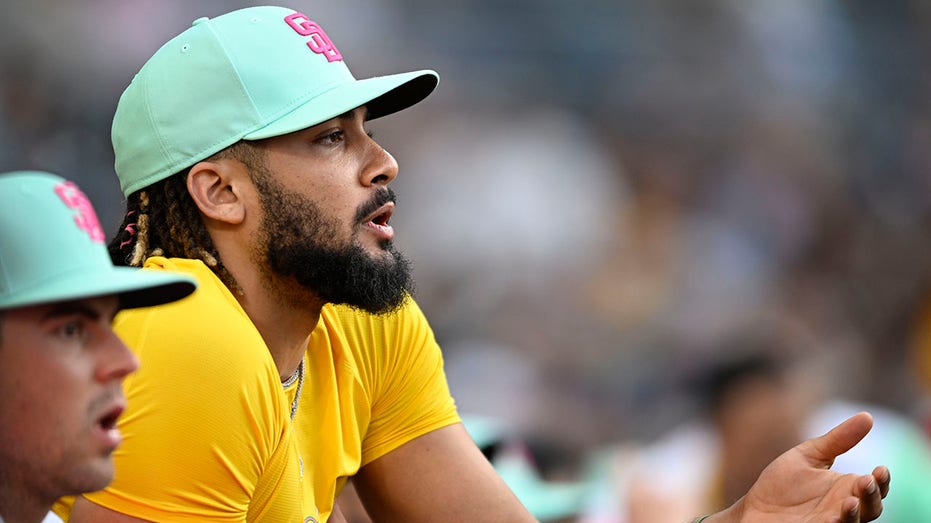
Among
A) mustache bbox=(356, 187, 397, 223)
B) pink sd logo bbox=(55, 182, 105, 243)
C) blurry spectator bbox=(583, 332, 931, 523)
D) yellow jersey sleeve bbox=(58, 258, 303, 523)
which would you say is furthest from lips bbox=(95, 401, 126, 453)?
blurry spectator bbox=(583, 332, 931, 523)

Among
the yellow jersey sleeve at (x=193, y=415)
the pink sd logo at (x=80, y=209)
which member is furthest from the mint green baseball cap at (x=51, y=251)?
the yellow jersey sleeve at (x=193, y=415)

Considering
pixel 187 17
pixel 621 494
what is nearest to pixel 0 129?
pixel 187 17

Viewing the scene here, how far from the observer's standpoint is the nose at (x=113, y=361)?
189 cm

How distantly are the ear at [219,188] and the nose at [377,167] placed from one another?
25cm

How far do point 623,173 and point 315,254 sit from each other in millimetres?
5400

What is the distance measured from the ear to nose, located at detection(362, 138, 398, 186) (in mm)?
249

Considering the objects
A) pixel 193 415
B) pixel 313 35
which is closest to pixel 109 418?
pixel 193 415

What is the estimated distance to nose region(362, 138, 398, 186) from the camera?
2.79m

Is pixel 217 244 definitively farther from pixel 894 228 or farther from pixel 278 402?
pixel 894 228

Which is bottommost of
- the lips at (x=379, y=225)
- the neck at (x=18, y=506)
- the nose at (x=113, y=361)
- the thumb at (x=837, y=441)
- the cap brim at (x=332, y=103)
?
the thumb at (x=837, y=441)

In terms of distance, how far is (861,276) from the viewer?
8469 mm

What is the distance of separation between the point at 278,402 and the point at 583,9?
5.89 m

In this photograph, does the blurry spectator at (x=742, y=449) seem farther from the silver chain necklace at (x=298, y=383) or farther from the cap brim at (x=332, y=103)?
the cap brim at (x=332, y=103)

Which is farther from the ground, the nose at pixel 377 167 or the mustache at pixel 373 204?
the nose at pixel 377 167
